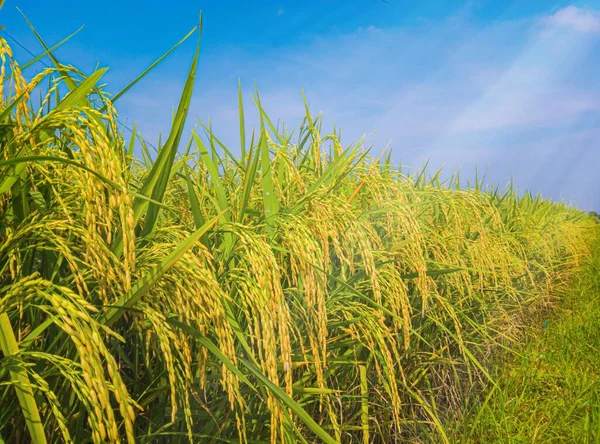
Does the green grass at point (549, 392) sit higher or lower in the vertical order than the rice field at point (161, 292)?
lower

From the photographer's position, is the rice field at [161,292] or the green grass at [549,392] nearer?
the rice field at [161,292]

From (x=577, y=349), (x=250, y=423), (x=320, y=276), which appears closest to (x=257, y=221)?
(x=320, y=276)

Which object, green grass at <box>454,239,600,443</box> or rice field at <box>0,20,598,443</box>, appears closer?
rice field at <box>0,20,598,443</box>

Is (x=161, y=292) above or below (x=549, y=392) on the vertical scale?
above

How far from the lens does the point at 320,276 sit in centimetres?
172

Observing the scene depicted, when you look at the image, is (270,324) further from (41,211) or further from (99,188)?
(41,211)

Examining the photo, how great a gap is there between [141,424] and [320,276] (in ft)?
2.44

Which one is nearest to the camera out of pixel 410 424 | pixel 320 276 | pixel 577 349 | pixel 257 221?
pixel 320 276

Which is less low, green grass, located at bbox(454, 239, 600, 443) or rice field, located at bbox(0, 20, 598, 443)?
rice field, located at bbox(0, 20, 598, 443)

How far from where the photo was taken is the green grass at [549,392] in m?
2.75

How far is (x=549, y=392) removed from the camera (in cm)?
344

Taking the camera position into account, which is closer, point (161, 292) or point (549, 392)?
point (161, 292)

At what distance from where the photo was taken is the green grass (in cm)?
275

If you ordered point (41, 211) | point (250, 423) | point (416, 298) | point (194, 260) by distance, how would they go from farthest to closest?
1. point (416, 298)
2. point (250, 423)
3. point (41, 211)
4. point (194, 260)
